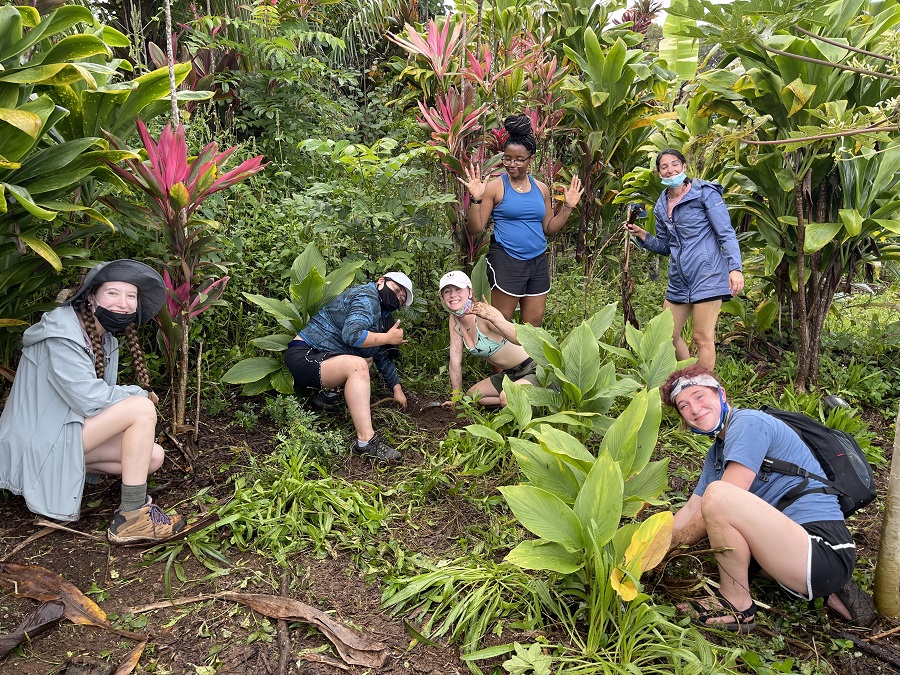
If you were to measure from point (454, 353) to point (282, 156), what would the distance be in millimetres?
2892

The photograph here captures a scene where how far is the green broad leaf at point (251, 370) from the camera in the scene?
3.81 meters

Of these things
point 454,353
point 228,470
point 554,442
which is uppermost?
point 554,442

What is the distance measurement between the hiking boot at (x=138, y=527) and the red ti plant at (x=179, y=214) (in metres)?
0.66

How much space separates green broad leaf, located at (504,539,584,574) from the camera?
2.34 m

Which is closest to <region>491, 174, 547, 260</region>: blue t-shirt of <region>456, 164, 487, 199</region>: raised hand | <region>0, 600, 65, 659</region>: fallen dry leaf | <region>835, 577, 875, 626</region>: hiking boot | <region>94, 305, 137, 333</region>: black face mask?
<region>456, 164, 487, 199</region>: raised hand

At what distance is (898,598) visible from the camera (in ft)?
8.38

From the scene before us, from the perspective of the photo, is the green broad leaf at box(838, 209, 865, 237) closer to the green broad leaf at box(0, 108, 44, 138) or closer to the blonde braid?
the blonde braid

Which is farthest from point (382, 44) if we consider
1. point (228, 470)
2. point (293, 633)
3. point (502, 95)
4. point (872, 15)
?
point (293, 633)

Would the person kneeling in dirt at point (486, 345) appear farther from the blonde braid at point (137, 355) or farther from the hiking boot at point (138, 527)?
the hiking boot at point (138, 527)

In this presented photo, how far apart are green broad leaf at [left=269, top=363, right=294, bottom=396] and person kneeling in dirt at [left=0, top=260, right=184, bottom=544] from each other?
39.3 inches

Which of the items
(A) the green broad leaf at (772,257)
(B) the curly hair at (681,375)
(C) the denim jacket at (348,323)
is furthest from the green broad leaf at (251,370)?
(A) the green broad leaf at (772,257)

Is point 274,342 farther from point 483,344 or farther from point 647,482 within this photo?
point 647,482

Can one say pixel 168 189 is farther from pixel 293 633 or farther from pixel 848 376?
pixel 848 376

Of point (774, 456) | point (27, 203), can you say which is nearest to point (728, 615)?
point (774, 456)
